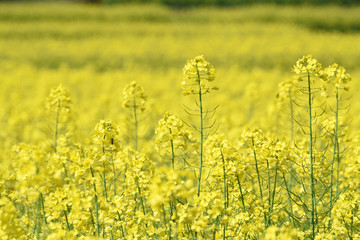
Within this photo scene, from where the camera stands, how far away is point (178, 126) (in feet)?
8.01

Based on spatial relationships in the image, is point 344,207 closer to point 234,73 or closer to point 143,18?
point 234,73

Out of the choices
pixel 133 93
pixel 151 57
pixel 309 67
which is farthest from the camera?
pixel 151 57

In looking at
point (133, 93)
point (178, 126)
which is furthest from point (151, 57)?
point (178, 126)

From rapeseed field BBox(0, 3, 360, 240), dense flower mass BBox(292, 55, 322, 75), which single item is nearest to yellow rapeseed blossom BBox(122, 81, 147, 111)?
rapeseed field BBox(0, 3, 360, 240)

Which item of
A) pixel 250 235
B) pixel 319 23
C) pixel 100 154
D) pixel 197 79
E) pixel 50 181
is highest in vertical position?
pixel 319 23

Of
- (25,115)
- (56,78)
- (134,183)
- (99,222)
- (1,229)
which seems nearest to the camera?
(1,229)

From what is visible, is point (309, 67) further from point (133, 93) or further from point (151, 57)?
point (151, 57)

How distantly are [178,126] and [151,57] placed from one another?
1225 centimetres

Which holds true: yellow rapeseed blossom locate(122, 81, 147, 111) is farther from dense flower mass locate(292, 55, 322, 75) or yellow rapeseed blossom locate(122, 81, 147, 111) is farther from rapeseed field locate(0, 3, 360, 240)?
dense flower mass locate(292, 55, 322, 75)

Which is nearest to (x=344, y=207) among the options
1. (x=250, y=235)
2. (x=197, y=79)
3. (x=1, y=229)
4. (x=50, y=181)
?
(x=250, y=235)

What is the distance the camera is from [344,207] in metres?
2.60

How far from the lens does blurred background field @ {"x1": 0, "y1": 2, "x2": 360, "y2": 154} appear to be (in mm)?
6918

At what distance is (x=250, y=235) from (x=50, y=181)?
1.21m

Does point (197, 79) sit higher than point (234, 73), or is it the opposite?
point (234, 73)
